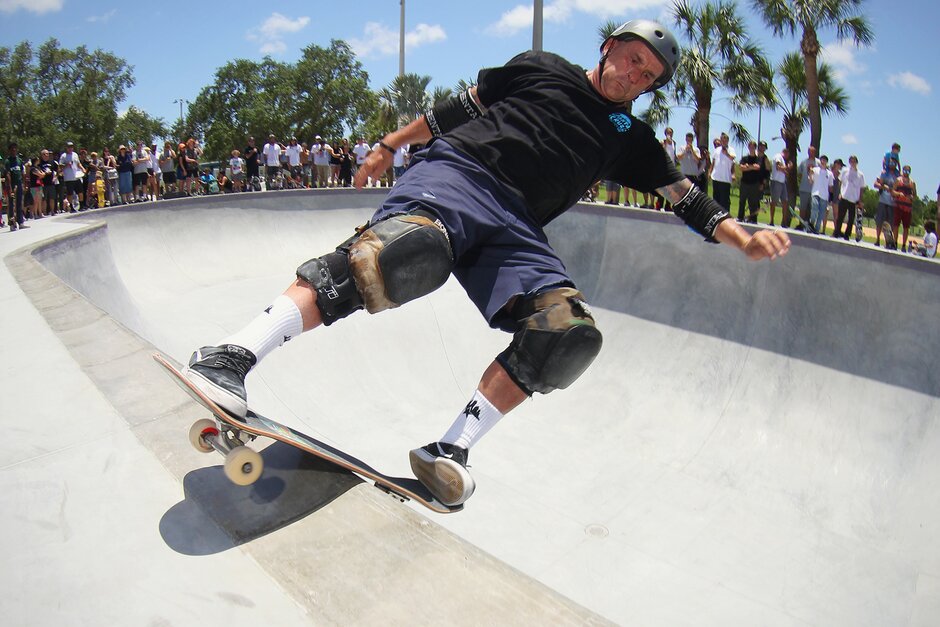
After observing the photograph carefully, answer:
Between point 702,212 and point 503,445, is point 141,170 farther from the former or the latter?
point 702,212

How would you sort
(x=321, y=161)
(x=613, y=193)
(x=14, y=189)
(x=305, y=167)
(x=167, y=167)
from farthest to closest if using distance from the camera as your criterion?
(x=305, y=167) < (x=321, y=161) < (x=167, y=167) < (x=613, y=193) < (x=14, y=189)

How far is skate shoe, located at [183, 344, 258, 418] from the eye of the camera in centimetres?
197

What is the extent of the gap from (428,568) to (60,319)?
3.27 m

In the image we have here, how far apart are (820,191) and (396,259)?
10990mm

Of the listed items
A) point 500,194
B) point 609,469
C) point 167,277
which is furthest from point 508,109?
point 167,277

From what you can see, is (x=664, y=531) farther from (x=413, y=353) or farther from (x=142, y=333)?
(x=142, y=333)

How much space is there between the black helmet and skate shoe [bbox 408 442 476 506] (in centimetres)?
182

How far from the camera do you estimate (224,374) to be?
2064mm

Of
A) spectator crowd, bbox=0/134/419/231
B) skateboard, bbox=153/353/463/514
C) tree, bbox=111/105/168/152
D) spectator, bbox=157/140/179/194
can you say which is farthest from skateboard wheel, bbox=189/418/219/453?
tree, bbox=111/105/168/152

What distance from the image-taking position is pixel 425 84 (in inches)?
1591

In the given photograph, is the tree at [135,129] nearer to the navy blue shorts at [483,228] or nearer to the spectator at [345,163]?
the spectator at [345,163]

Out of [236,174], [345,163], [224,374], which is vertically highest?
[345,163]

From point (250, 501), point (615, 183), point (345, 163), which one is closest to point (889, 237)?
point (615, 183)

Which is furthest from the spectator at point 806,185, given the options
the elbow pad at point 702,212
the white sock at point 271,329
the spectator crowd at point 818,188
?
the white sock at point 271,329
